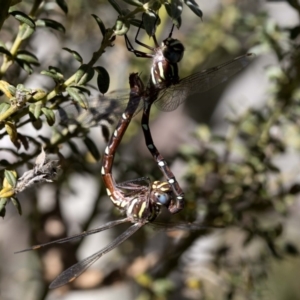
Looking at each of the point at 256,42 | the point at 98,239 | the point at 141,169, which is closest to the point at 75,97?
the point at 141,169

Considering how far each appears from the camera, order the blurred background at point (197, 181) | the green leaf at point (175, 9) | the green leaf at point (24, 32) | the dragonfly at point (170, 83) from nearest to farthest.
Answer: the green leaf at point (175, 9)
the green leaf at point (24, 32)
the dragonfly at point (170, 83)
the blurred background at point (197, 181)

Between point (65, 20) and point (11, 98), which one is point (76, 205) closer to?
point (65, 20)

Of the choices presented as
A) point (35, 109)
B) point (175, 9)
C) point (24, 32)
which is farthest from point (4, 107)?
point (175, 9)

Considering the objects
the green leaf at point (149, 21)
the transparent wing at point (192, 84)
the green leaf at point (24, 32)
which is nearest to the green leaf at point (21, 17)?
the green leaf at point (24, 32)

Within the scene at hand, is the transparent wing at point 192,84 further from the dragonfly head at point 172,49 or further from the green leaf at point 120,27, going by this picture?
the green leaf at point 120,27

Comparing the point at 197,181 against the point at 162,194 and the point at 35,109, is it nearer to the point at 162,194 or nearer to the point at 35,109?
the point at 162,194

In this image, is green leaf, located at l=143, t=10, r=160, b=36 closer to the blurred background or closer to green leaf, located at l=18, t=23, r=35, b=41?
green leaf, located at l=18, t=23, r=35, b=41

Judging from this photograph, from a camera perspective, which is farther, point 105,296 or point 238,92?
point 238,92

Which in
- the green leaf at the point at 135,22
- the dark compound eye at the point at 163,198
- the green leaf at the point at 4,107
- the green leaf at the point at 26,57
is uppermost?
the green leaf at the point at 26,57
